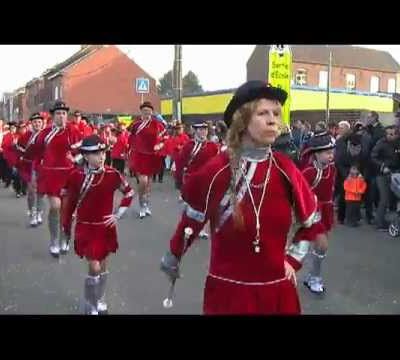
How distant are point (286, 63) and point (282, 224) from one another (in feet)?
24.3

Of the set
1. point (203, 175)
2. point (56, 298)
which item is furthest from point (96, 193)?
point (203, 175)

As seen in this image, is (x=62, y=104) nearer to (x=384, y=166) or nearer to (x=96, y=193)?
(x=96, y=193)

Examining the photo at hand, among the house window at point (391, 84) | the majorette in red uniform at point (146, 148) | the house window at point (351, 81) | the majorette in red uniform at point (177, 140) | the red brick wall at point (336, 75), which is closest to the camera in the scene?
the majorette in red uniform at point (146, 148)

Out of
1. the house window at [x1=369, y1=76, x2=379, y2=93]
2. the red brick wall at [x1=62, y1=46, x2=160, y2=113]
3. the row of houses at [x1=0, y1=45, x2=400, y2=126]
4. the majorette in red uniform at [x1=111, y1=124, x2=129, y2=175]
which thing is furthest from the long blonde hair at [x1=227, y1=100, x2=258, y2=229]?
the house window at [x1=369, y1=76, x2=379, y2=93]

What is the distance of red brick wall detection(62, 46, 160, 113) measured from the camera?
2040 inches

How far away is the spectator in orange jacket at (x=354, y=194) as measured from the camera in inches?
419

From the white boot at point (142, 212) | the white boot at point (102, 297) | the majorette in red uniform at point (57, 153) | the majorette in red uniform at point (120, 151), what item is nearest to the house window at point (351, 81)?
the majorette in red uniform at point (120, 151)

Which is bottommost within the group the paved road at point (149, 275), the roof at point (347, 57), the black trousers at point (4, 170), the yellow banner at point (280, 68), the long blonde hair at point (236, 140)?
the paved road at point (149, 275)

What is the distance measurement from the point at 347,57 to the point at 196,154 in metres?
61.5

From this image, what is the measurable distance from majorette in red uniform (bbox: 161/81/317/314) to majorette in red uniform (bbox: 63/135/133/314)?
2.25 metres

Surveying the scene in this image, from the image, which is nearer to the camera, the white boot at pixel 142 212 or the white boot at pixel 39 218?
the white boot at pixel 39 218

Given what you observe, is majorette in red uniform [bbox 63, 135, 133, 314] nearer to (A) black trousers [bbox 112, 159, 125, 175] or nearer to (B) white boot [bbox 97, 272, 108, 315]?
(B) white boot [bbox 97, 272, 108, 315]

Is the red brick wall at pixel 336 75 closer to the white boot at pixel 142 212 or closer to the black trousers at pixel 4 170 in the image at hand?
the black trousers at pixel 4 170

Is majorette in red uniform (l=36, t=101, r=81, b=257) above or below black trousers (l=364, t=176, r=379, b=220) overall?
above
